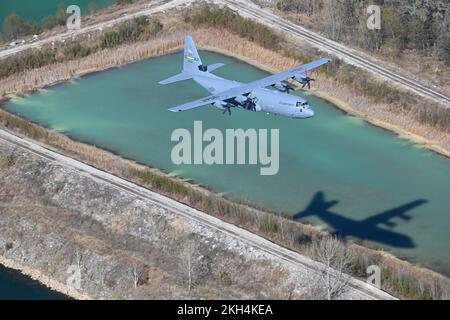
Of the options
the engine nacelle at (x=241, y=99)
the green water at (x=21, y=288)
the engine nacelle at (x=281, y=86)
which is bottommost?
the green water at (x=21, y=288)

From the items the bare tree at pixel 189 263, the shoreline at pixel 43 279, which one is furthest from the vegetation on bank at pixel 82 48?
the bare tree at pixel 189 263

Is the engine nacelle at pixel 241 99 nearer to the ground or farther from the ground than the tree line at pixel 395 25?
farther from the ground

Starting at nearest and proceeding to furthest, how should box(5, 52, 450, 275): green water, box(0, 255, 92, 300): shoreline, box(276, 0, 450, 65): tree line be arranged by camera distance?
box(0, 255, 92, 300): shoreline → box(5, 52, 450, 275): green water → box(276, 0, 450, 65): tree line
